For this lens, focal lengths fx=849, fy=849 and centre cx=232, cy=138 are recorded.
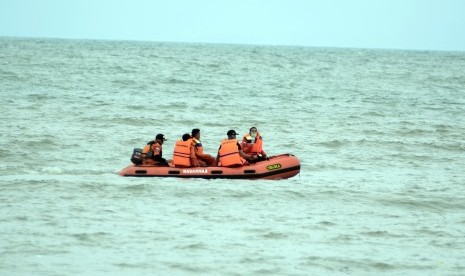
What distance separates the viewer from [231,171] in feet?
54.4

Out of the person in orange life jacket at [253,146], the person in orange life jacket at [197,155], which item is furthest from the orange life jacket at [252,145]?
the person in orange life jacket at [197,155]

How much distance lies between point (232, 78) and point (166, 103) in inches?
918

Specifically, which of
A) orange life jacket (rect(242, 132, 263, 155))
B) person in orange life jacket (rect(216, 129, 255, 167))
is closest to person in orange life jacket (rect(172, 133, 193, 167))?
person in orange life jacket (rect(216, 129, 255, 167))

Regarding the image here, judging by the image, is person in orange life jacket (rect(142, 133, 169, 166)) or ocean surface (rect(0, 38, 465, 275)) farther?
person in orange life jacket (rect(142, 133, 169, 166))

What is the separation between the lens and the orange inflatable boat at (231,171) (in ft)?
54.5

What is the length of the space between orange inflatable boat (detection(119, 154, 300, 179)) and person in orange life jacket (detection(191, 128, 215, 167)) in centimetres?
22

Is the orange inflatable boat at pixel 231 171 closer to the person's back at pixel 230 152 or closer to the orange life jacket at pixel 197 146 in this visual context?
the person's back at pixel 230 152

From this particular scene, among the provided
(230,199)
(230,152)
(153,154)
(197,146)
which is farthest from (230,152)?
(230,199)

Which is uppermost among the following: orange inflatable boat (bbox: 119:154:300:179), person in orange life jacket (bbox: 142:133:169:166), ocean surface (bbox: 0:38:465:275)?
person in orange life jacket (bbox: 142:133:169:166)

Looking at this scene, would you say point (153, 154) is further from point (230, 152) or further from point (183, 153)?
point (230, 152)

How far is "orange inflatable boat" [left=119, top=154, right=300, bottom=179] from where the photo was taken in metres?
16.6

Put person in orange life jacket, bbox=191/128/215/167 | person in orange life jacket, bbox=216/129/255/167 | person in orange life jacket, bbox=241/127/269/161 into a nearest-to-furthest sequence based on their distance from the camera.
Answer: person in orange life jacket, bbox=216/129/255/167 < person in orange life jacket, bbox=191/128/215/167 < person in orange life jacket, bbox=241/127/269/161

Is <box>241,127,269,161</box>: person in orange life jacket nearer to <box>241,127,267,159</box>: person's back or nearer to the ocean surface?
<box>241,127,267,159</box>: person's back

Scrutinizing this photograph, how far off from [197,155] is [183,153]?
1.27 feet
